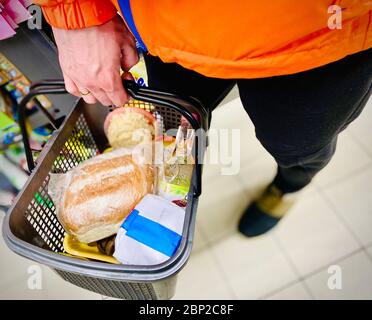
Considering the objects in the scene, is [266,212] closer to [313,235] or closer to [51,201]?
[313,235]

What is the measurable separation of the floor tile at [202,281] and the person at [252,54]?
0.49 metres

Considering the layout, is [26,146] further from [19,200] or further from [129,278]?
[129,278]

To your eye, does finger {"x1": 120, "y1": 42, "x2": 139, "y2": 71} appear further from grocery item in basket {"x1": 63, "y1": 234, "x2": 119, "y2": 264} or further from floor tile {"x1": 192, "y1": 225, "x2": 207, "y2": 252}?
floor tile {"x1": 192, "y1": 225, "x2": 207, "y2": 252}

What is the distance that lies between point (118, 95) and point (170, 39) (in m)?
0.18

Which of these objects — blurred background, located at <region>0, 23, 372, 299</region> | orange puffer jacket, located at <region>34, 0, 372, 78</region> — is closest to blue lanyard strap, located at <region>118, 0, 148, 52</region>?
orange puffer jacket, located at <region>34, 0, 372, 78</region>

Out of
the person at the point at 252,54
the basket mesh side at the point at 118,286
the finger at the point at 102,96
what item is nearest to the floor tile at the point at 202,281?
the basket mesh side at the point at 118,286

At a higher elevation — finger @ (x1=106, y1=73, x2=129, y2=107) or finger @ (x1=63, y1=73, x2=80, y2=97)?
finger @ (x1=63, y1=73, x2=80, y2=97)

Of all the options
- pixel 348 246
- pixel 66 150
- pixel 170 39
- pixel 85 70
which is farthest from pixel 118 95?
pixel 348 246

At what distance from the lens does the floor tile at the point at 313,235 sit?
3.55ft

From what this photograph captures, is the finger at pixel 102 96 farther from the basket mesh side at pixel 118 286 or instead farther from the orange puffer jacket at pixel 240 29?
the basket mesh side at pixel 118 286

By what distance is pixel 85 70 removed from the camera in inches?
23.4

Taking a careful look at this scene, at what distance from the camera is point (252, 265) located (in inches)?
42.6

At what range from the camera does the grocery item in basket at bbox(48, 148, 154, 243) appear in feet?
2.45

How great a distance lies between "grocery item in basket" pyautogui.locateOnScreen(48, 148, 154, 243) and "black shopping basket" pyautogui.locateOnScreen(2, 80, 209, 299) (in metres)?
0.05
